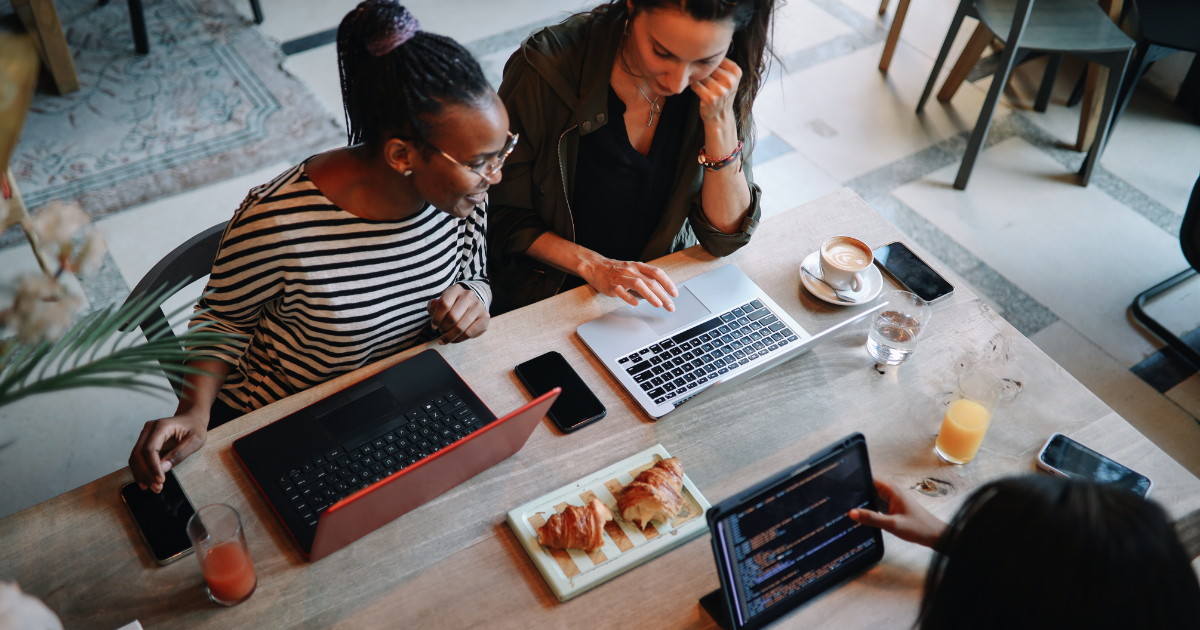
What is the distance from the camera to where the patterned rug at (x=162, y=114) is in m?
2.85

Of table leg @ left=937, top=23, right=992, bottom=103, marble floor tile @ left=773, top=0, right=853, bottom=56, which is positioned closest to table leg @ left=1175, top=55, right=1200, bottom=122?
table leg @ left=937, top=23, right=992, bottom=103

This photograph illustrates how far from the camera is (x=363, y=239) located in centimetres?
125

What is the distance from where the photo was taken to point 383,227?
1.26m

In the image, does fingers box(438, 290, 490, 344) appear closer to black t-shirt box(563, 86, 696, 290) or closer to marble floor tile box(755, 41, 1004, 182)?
black t-shirt box(563, 86, 696, 290)

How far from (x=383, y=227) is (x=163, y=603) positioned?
59cm

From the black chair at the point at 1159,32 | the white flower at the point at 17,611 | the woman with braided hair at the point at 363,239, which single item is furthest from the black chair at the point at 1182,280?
the white flower at the point at 17,611

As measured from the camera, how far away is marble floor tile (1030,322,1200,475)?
7.38 ft

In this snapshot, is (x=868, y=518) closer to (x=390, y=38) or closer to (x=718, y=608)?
(x=718, y=608)

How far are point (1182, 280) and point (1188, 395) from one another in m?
0.51

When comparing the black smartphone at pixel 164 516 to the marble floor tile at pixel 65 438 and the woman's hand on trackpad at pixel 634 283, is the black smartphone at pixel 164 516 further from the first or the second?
the marble floor tile at pixel 65 438

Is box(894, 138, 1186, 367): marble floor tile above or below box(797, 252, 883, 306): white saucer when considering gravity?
below

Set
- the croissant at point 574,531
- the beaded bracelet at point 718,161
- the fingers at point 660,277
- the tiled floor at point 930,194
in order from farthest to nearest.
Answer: the tiled floor at point 930,194, the beaded bracelet at point 718,161, the fingers at point 660,277, the croissant at point 574,531

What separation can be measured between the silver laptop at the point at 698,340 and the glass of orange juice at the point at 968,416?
190 mm

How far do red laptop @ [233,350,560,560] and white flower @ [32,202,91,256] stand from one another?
0.43 m
